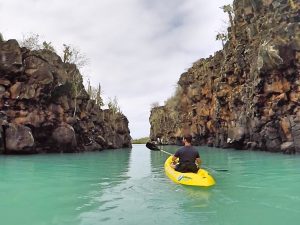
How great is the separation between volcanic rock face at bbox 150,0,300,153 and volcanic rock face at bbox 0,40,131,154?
22.1 metres

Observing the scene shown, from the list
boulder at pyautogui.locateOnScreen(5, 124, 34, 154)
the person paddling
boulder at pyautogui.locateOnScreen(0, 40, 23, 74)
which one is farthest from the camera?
boulder at pyautogui.locateOnScreen(0, 40, 23, 74)

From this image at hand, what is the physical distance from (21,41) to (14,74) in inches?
450

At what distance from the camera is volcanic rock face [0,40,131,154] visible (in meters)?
34.7

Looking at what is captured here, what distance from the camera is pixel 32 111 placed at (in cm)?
3828

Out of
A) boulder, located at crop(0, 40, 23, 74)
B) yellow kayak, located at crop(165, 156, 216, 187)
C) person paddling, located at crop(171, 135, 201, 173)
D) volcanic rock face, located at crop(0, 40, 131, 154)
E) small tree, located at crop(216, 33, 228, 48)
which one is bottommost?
yellow kayak, located at crop(165, 156, 216, 187)

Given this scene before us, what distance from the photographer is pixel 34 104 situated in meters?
39.0

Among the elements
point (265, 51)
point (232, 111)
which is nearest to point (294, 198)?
point (265, 51)

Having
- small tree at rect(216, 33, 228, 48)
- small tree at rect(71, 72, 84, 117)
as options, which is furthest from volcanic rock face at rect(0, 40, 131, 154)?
small tree at rect(216, 33, 228, 48)

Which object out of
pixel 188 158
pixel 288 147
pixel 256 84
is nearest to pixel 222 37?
pixel 256 84

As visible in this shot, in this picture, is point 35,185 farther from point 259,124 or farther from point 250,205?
point 259,124

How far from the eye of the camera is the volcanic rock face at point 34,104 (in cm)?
3472

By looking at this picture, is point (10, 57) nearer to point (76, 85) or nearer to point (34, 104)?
point (34, 104)

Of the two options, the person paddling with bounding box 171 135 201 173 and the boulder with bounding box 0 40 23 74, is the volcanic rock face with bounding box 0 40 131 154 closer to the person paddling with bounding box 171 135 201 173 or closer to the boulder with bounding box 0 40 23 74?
the boulder with bounding box 0 40 23 74

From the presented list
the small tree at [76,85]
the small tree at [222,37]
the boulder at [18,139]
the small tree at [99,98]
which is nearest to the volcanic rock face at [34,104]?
the boulder at [18,139]
